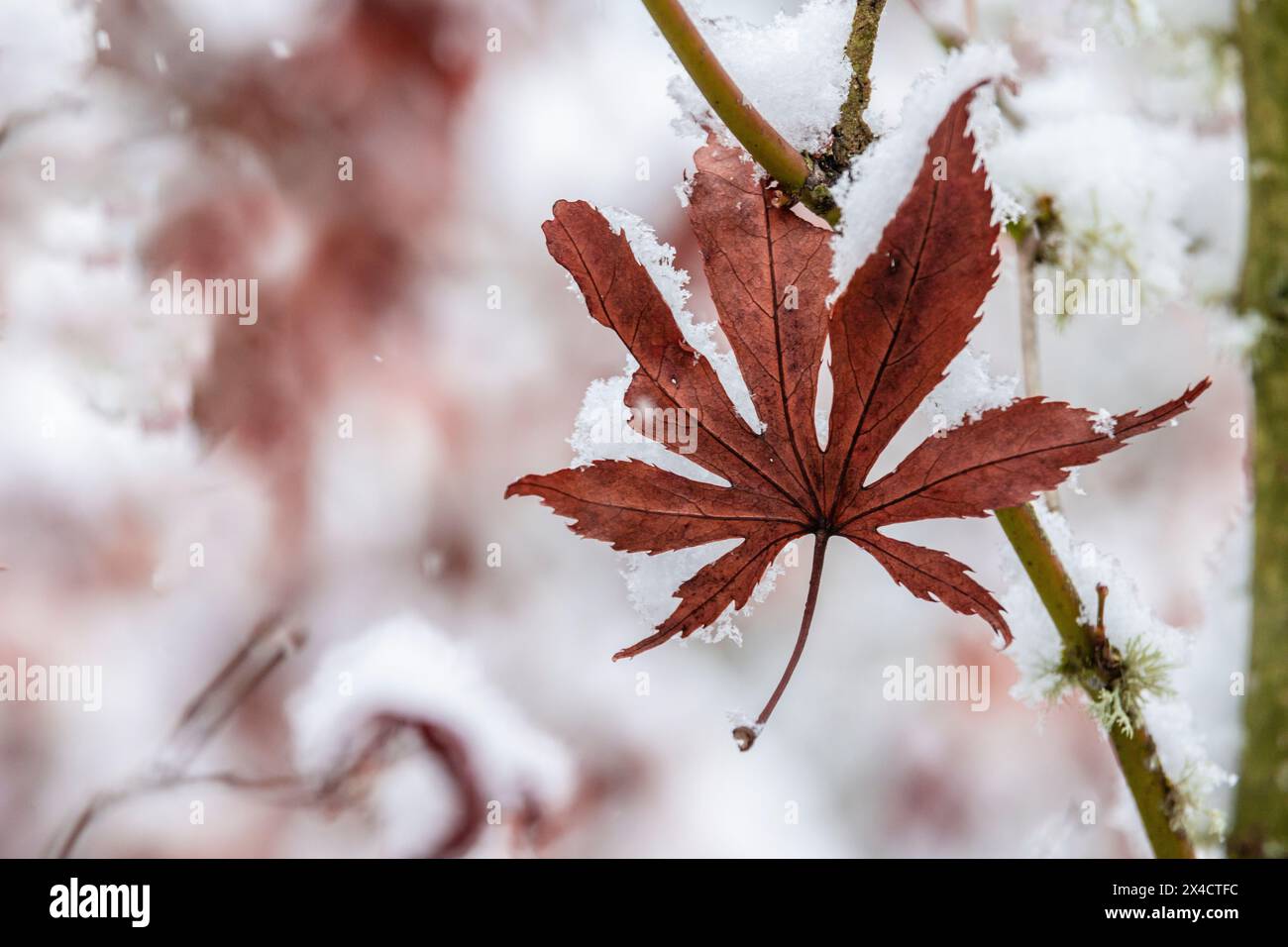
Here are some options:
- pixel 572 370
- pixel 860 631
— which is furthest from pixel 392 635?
pixel 860 631

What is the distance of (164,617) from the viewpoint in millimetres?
672

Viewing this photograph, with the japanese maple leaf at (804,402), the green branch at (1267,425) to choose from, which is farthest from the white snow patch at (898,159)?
the green branch at (1267,425)

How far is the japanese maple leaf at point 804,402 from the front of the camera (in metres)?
0.13

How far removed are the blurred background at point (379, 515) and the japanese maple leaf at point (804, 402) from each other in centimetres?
47

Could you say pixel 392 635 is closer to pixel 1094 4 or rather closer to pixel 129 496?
pixel 129 496

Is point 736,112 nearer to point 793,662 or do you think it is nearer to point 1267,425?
point 793,662

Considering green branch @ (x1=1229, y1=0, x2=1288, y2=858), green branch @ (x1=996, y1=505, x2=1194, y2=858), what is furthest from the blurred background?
green branch @ (x1=996, y1=505, x2=1194, y2=858)

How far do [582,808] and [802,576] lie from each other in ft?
0.89

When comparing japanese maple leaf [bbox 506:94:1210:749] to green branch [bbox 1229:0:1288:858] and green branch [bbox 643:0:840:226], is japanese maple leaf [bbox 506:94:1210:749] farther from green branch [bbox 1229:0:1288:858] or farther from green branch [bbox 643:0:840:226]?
green branch [bbox 1229:0:1288:858]

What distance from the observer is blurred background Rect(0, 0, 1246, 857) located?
638mm

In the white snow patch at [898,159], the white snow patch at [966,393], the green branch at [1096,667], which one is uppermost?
the white snow patch at [898,159]

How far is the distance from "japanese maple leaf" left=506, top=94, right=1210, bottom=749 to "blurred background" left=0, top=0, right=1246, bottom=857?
0.47 meters

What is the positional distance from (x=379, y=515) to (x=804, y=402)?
626 millimetres

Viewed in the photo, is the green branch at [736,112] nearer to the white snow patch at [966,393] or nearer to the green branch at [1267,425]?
the white snow patch at [966,393]
